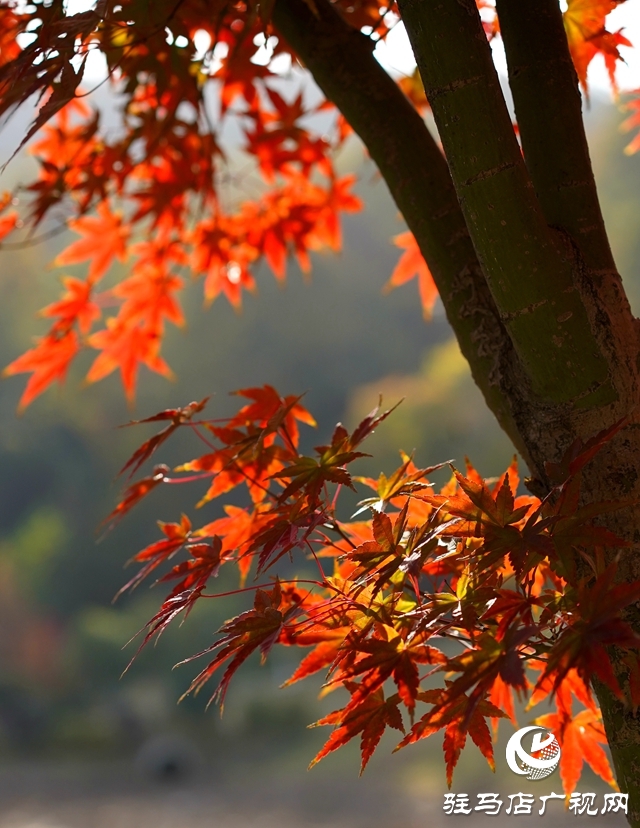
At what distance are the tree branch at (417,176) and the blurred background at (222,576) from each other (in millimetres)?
1326

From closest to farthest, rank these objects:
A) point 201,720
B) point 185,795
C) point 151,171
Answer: point 151,171 < point 185,795 < point 201,720

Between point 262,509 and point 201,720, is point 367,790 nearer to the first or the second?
point 201,720

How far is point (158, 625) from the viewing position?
0.45 m

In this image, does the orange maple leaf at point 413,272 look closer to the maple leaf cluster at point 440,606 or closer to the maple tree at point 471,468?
the maple tree at point 471,468

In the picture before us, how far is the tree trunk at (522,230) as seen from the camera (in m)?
0.44

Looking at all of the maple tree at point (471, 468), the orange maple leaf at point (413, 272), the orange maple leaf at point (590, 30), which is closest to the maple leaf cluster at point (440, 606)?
the maple tree at point (471, 468)

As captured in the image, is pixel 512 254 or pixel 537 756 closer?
pixel 512 254

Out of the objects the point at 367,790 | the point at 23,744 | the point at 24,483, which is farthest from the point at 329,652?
the point at 24,483

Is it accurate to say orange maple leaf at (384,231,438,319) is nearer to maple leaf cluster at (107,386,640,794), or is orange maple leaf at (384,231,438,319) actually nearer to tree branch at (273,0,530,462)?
tree branch at (273,0,530,462)

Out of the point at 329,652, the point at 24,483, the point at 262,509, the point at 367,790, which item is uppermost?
the point at 24,483

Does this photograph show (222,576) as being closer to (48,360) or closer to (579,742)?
(48,360)

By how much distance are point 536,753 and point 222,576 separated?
169cm

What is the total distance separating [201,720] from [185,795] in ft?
0.90

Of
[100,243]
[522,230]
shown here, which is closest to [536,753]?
[522,230]
